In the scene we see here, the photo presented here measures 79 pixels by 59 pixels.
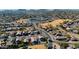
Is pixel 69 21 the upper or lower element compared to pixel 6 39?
upper

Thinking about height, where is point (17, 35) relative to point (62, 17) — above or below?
below

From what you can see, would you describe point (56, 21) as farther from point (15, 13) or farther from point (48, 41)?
point (15, 13)

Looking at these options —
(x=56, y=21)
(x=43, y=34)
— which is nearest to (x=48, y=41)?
(x=43, y=34)

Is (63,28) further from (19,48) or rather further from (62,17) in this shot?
(19,48)
